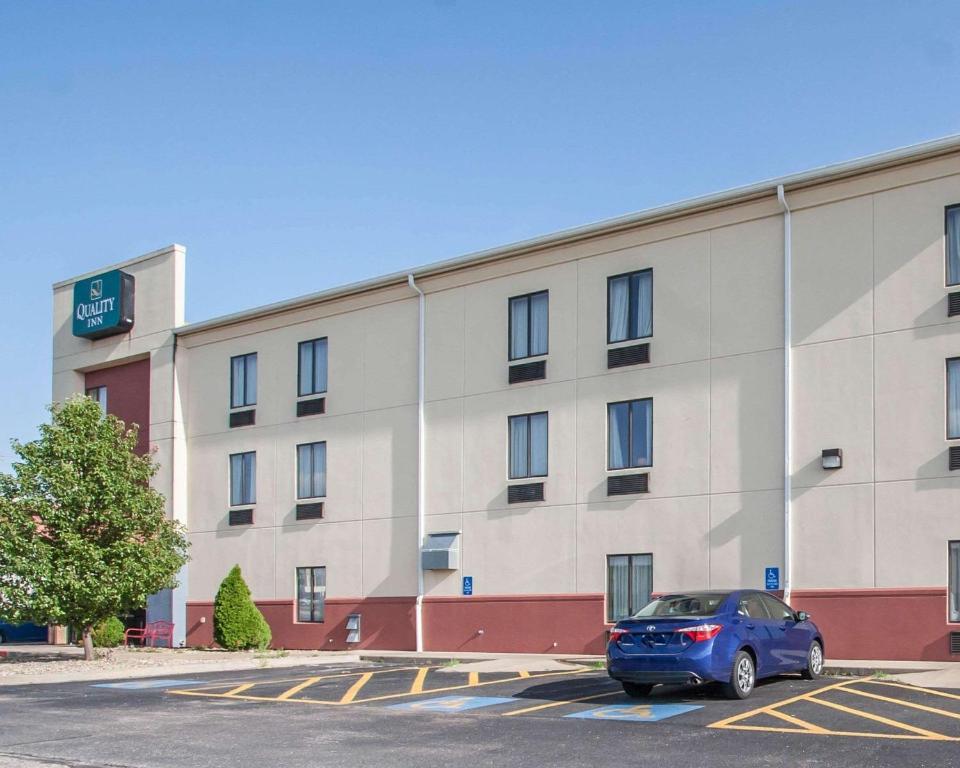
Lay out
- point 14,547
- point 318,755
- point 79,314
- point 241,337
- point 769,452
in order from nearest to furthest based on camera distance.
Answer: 1. point 318,755
2. point 769,452
3. point 14,547
4. point 241,337
5. point 79,314

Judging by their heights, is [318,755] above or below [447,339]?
below

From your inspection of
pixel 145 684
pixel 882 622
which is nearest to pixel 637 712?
pixel 882 622

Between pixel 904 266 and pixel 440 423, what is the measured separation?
1109 centimetres

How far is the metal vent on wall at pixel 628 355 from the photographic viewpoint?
24.7 m

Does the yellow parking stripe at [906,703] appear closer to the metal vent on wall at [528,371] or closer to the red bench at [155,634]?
the metal vent on wall at [528,371]

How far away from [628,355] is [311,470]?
32.5ft

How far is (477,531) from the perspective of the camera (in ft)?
89.1

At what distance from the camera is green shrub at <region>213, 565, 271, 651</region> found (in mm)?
30297

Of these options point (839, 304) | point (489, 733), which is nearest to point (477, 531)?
point (839, 304)

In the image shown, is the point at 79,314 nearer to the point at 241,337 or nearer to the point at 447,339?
the point at 241,337

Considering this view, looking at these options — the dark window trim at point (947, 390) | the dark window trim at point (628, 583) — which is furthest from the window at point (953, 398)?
the dark window trim at point (628, 583)


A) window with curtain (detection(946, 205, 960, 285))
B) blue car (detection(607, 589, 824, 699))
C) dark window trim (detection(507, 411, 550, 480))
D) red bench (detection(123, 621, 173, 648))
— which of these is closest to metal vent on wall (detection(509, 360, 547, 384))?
dark window trim (detection(507, 411, 550, 480))

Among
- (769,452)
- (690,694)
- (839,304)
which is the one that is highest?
(839,304)

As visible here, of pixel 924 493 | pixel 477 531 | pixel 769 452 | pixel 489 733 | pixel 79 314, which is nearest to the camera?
pixel 489 733
